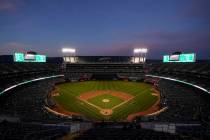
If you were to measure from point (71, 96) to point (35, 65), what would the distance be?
32.6 meters

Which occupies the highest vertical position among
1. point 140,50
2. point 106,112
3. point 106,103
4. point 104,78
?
point 140,50

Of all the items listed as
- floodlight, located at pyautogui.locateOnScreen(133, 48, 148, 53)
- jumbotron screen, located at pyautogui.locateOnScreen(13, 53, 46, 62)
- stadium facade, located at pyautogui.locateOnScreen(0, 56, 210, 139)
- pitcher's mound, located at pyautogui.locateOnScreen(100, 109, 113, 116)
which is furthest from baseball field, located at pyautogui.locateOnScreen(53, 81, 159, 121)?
floodlight, located at pyautogui.locateOnScreen(133, 48, 148, 53)

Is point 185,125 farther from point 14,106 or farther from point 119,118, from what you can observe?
point 14,106

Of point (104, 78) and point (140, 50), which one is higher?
point (140, 50)

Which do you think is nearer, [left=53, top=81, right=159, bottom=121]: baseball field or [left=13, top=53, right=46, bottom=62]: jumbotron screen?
[left=53, top=81, right=159, bottom=121]: baseball field

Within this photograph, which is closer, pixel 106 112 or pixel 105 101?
pixel 106 112

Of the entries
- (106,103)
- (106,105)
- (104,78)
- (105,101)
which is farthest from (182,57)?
(106,105)

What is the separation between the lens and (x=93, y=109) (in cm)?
3353

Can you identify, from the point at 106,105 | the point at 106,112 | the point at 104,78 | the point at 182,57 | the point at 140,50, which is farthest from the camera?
the point at 140,50

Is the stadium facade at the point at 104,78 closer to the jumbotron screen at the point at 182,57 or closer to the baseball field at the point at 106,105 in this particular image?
the baseball field at the point at 106,105

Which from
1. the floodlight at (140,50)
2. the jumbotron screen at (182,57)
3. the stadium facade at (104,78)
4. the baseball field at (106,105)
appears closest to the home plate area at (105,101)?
the baseball field at (106,105)

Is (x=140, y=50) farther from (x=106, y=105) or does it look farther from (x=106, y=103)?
(x=106, y=105)

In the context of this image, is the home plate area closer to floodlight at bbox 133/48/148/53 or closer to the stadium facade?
the stadium facade

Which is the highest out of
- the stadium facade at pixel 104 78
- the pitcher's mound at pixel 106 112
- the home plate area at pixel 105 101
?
the stadium facade at pixel 104 78
